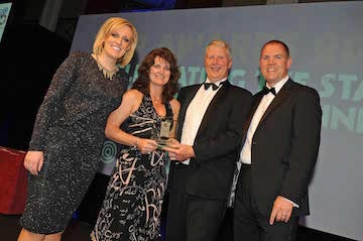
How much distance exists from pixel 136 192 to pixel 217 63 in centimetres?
112

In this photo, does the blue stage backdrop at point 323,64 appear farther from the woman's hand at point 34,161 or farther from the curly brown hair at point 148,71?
the woman's hand at point 34,161

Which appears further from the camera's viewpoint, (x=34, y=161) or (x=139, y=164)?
(x=139, y=164)

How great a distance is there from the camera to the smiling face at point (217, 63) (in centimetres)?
257

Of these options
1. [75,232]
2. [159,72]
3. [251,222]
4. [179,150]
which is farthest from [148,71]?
[75,232]

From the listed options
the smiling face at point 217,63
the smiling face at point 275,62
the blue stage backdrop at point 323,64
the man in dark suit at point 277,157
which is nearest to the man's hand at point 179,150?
the man in dark suit at point 277,157

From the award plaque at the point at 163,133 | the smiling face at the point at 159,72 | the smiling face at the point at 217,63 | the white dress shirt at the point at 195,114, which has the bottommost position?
the award plaque at the point at 163,133

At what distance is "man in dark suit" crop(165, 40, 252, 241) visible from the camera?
2.32 metres

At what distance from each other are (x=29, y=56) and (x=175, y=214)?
5.05 metres

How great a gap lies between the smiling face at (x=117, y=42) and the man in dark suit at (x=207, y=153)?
66 centimetres

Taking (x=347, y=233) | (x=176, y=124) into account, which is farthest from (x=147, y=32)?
(x=347, y=233)

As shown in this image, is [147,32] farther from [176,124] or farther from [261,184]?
[261,184]

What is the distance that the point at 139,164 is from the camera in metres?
2.34

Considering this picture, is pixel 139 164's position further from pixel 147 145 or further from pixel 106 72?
pixel 106 72

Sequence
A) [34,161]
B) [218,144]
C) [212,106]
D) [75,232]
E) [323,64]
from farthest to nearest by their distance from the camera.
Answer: [75,232]
[323,64]
[212,106]
[218,144]
[34,161]
